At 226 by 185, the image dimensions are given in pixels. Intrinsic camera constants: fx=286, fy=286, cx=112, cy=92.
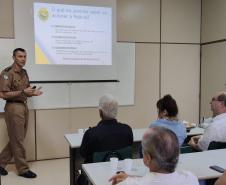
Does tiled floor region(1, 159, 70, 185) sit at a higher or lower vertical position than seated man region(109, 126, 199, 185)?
lower

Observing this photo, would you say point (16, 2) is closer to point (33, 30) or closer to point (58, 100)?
point (33, 30)

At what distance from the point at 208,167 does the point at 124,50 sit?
10.6ft

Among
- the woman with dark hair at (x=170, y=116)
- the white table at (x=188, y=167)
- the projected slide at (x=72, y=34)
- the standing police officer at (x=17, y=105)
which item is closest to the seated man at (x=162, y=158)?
the white table at (x=188, y=167)

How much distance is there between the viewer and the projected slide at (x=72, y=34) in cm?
440

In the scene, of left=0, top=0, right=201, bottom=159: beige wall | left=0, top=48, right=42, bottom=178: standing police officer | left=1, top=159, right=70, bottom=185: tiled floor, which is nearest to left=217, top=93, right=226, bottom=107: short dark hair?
left=1, top=159, right=70, bottom=185: tiled floor

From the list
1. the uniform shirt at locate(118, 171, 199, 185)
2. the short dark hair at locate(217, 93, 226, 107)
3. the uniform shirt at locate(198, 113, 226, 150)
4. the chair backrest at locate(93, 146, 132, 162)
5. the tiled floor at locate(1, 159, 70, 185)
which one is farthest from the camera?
the tiled floor at locate(1, 159, 70, 185)

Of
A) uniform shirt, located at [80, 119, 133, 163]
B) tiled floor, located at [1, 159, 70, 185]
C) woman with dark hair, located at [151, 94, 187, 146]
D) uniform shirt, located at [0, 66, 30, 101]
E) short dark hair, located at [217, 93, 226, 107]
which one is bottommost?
tiled floor, located at [1, 159, 70, 185]

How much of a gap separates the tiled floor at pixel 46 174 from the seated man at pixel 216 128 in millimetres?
1858

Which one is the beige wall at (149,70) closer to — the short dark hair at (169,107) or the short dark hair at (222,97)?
the short dark hair at (169,107)

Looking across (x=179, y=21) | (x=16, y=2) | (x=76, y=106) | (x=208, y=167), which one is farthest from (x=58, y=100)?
(x=208, y=167)

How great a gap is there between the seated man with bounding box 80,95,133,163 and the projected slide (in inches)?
84.0

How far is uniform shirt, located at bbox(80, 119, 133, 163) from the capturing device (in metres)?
2.42

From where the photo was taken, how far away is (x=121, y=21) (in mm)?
4961

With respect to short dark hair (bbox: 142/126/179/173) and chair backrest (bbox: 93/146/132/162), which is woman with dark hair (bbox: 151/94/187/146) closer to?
chair backrest (bbox: 93/146/132/162)
